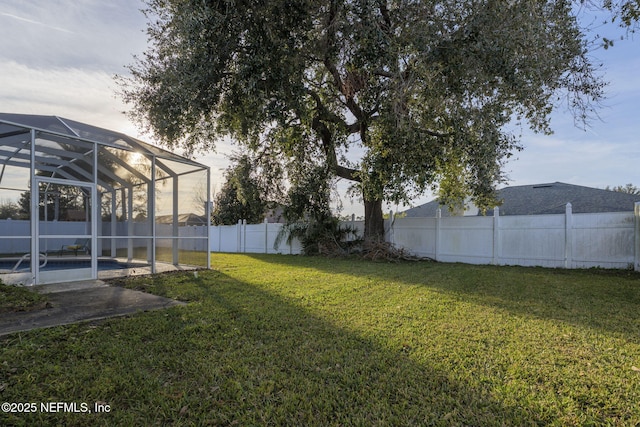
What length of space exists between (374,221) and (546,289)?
22.0 ft

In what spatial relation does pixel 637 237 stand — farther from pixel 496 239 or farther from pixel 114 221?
pixel 114 221

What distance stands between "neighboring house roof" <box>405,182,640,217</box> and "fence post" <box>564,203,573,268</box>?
8.96 ft

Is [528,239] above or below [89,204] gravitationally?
below

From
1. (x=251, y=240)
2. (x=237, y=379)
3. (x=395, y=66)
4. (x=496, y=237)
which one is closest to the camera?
(x=237, y=379)

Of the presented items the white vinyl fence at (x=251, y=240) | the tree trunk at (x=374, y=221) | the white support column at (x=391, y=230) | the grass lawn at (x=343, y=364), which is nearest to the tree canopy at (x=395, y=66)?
the tree trunk at (x=374, y=221)

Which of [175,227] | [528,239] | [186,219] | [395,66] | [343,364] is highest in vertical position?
[395,66]

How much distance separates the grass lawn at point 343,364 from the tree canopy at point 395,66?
14.6 feet

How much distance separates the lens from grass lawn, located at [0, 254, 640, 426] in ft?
7.43

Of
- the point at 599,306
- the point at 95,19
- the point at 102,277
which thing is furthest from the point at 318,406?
the point at 95,19

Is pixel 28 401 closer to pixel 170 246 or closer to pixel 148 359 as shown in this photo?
pixel 148 359

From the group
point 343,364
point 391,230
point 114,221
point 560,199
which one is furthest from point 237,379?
point 560,199

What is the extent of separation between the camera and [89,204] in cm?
818

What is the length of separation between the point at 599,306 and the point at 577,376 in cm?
319

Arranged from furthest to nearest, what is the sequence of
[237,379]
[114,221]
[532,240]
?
[532,240] → [114,221] → [237,379]
